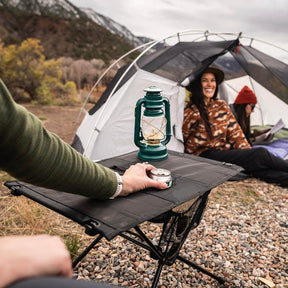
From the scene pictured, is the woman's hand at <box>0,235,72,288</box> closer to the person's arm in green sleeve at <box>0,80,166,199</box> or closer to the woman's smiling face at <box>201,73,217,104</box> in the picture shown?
the person's arm in green sleeve at <box>0,80,166,199</box>

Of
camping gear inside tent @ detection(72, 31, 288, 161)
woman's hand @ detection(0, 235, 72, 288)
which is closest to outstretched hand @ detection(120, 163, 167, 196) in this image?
woman's hand @ detection(0, 235, 72, 288)

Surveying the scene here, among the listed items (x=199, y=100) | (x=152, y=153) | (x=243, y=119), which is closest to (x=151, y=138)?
(x=152, y=153)

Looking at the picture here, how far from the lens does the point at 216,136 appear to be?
3615mm

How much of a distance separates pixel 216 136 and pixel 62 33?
1079 inches

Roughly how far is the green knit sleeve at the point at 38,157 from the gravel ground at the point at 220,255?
1.06m

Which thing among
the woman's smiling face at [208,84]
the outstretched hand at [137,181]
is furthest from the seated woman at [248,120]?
the outstretched hand at [137,181]

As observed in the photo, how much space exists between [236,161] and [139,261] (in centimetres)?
190

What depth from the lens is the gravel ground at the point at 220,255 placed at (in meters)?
1.93

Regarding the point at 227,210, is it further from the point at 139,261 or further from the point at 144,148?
the point at 144,148

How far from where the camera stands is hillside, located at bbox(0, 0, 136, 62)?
2430cm

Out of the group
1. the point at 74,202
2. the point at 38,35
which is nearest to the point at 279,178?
the point at 74,202

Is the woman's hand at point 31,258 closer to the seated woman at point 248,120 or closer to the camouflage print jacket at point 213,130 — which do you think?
the camouflage print jacket at point 213,130

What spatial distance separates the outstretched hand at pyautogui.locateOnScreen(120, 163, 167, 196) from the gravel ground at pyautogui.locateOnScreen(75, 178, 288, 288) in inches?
31.9

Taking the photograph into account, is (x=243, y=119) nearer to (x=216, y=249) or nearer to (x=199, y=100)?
(x=199, y=100)
